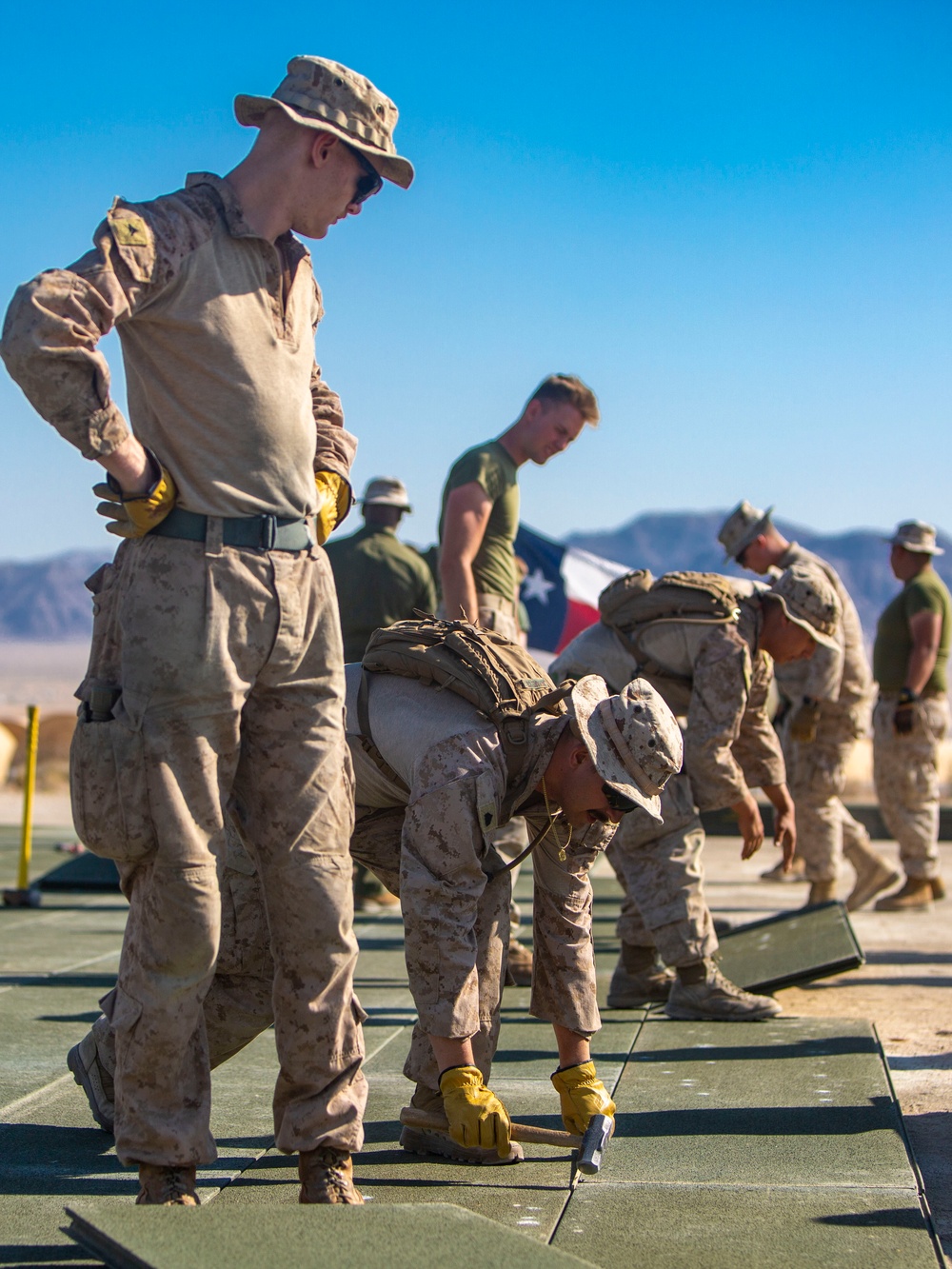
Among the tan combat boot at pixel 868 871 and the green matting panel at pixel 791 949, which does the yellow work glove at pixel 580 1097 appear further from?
the tan combat boot at pixel 868 871

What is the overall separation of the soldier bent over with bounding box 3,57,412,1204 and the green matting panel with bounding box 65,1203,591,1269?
11.2 inches

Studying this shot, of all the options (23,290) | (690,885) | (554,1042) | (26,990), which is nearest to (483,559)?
(690,885)

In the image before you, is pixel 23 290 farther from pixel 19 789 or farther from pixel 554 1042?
pixel 19 789

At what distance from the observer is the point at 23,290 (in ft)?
8.42

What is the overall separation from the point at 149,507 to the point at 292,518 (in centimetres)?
30

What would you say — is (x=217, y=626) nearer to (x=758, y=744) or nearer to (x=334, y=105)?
(x=334, y=105)

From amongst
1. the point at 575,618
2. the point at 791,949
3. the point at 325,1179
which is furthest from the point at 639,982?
the point at 575,618

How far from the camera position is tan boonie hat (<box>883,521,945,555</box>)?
8977 millimetres

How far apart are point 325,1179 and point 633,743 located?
3.64 feet

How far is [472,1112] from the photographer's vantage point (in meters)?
3.24

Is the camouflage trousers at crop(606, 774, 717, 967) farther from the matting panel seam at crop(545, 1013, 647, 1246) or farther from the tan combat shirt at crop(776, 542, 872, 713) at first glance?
the tan combat shirt at crop(776, 542, 872, 713)

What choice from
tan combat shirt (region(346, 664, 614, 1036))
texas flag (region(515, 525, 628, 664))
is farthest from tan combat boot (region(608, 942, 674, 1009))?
texas flag (region(515, 525, 628, 664))

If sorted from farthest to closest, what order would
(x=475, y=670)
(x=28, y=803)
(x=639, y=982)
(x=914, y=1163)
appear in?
(x=28, y=803) < (x=639, y=982) < (x=475, y=670) < (x=914, y=1163)

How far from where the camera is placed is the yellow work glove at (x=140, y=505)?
274 centimetres
